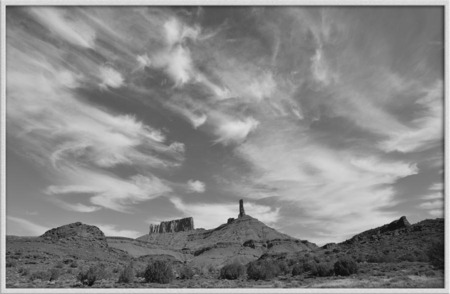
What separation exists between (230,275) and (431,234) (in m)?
48.7

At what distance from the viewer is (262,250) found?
14825 centimetres

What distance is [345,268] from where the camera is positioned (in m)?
33.6

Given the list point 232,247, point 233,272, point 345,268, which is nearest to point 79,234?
point 232,247

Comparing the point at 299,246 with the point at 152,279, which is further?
the point at 299,246

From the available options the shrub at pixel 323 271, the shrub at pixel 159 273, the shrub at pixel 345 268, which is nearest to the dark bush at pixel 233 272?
the shrub at pixel 159 273

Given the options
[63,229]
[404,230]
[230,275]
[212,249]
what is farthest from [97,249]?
[404,230]

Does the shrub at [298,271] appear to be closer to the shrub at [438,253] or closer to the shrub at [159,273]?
the shrub at [159,273]

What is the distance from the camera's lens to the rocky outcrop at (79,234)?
328ft

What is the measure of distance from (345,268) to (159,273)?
779 inches

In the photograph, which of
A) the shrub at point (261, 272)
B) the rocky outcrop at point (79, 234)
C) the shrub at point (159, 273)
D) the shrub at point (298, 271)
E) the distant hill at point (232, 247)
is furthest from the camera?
the distant hill at point (232, 247)

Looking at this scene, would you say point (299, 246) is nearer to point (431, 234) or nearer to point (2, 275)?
point (431, 234)

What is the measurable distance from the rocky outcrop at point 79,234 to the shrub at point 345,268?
84.7m

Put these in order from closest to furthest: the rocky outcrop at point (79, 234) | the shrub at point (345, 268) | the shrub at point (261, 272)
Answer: the shrub at point (345, 268) < the shrub at point (261, 272) < the rocky outcrop at point (79, 234)

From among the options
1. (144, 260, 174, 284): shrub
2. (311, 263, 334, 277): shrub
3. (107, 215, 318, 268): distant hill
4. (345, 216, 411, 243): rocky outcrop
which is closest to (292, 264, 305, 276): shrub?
(311, 263, 334, 277): shrub
